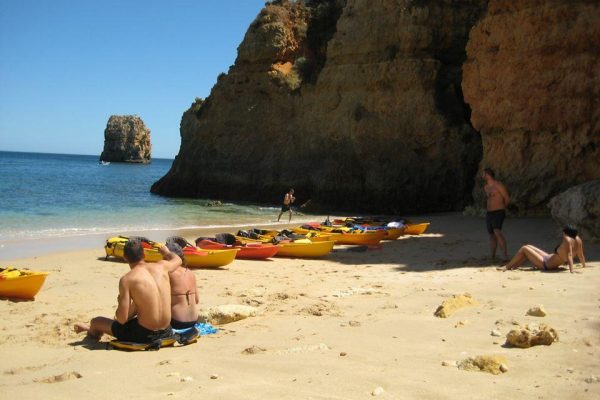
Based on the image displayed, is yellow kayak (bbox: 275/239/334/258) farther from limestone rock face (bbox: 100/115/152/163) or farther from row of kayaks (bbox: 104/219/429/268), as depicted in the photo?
limestone rock face (bbox: 100/115/152/163)

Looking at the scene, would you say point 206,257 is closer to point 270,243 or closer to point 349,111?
point 270,243

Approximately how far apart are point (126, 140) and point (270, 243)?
103 metres

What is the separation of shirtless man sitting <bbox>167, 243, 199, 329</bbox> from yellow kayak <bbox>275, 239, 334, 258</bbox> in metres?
6.19

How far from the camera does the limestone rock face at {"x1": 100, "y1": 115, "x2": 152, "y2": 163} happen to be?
106 meters

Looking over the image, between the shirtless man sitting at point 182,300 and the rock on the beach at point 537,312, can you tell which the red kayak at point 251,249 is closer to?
the shirtless man sitting at point 182,300

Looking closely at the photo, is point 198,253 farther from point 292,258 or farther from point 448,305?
point 448,305

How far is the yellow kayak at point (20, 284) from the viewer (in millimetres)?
8070

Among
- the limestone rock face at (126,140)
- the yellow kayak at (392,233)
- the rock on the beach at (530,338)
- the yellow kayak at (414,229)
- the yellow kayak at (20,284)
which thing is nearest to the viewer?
the rock on the beach at (530,338)

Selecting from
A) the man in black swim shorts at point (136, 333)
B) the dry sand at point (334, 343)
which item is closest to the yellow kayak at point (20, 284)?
the dry sand at point (334, 343)

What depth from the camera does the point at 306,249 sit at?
12219 millimetres

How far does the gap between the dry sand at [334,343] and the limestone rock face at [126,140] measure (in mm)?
100647

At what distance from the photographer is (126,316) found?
17.8 feet

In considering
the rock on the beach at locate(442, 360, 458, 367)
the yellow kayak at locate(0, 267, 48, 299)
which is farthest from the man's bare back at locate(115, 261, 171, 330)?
the yellow kayak at locate(0, 267, 48, 299)

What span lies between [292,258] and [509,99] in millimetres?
9419
